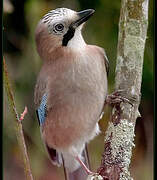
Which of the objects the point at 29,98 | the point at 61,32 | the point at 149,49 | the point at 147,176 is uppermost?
the point at 61,32

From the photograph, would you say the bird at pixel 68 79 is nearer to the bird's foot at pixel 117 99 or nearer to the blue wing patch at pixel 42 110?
the blue wing patch at pixel 42 110

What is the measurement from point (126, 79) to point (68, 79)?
374mm

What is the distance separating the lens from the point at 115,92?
197cm

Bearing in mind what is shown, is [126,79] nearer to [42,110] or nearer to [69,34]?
[69,34]

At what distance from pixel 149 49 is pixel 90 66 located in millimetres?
1269

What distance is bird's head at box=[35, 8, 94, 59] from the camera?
2.16m

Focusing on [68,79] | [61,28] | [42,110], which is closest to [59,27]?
[61,28]

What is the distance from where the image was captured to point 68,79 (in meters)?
2.22

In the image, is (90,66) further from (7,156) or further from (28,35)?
(7,156)

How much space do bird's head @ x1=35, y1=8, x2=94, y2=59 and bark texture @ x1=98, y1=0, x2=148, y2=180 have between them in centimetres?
26

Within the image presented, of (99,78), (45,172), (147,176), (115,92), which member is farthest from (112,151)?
(45,172)

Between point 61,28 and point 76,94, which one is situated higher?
point 61,28

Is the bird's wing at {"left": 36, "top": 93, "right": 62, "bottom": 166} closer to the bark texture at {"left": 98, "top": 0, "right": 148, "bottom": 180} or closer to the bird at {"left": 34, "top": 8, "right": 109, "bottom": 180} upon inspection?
the bird at {"left": 34, "top": 8, "right": 109, "bottom": 180}

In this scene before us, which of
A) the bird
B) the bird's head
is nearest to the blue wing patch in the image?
the bird
